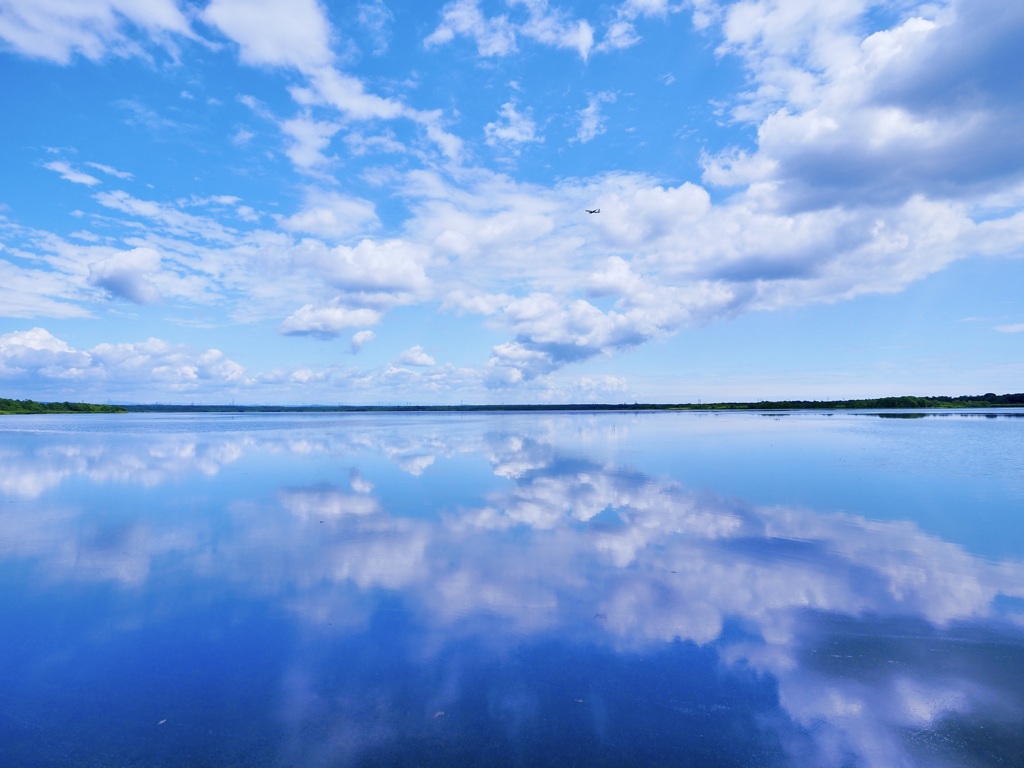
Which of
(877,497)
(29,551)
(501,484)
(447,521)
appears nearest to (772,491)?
(877,497)

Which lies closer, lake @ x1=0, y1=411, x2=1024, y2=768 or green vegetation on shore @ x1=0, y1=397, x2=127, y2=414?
lake @ x1=0, y1=411, x2=1024, y2=768

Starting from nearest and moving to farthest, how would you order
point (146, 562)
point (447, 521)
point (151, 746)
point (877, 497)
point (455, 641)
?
point (151, 746)
point (455, 641)
point (146, 562)
point (447, 521)
point (877, 497)

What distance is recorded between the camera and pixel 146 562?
9648 mm

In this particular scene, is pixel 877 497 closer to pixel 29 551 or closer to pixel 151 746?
pixel 151 746

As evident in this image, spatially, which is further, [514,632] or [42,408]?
[42,408]

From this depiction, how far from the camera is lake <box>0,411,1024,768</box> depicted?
15.0 ft

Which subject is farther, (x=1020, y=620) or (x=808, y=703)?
(x=1020, y=620)

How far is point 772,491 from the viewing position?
16.5 m

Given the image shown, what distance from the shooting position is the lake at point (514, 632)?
458cm

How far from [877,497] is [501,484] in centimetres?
1137

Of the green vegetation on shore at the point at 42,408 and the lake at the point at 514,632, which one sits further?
the green vegetation on shore at the point at 42,408

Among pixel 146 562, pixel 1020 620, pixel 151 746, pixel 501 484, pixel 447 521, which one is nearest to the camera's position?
pixel 151 746

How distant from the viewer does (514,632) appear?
6.67 meters

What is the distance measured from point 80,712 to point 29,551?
7.59 m
